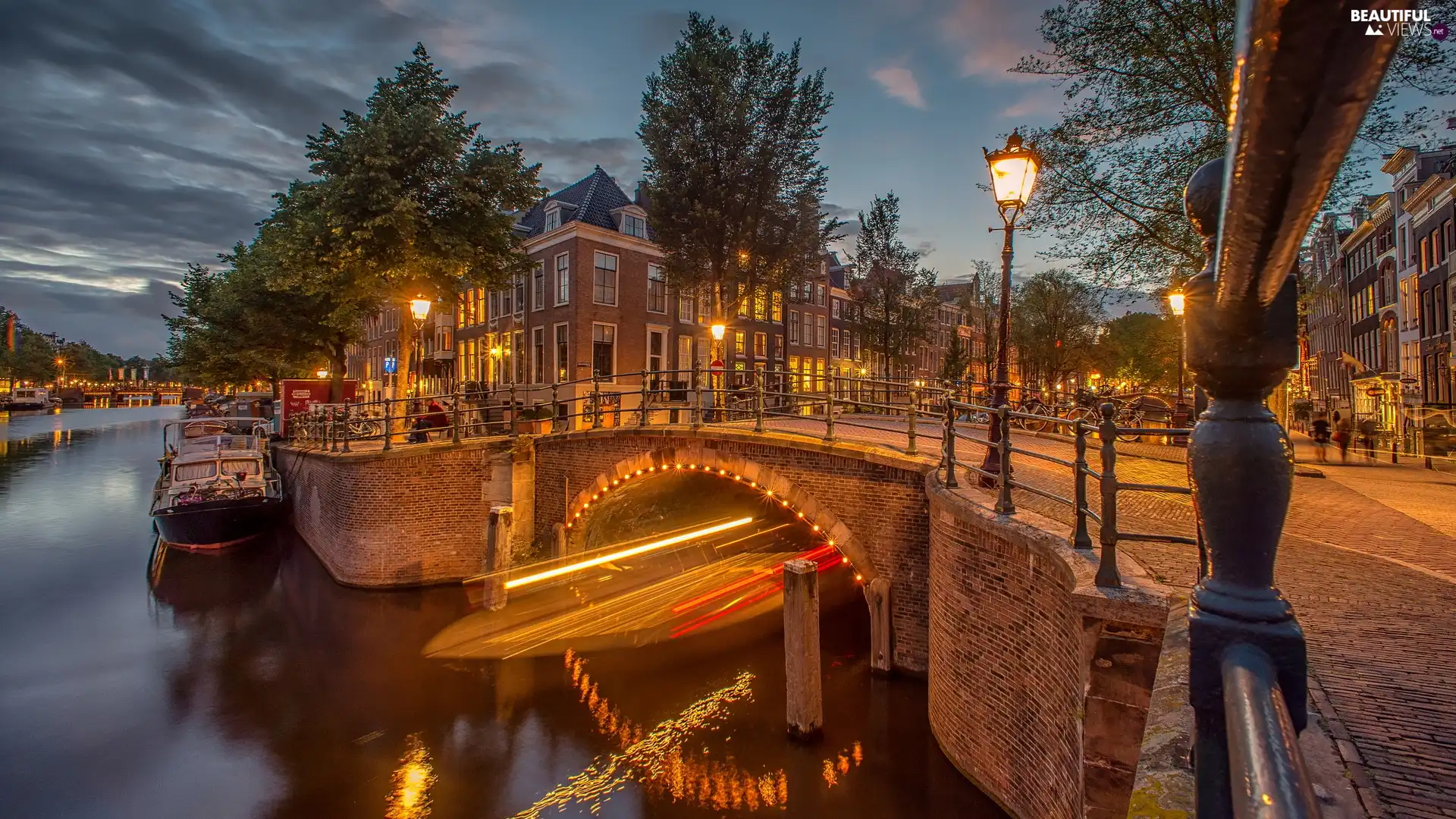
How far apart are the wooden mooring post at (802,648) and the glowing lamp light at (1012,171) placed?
4.88 metres

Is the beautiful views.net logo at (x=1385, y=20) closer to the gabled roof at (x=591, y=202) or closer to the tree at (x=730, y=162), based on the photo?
the tree at (x=730, y=162)

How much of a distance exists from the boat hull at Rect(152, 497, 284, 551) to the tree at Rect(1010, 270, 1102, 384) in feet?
125

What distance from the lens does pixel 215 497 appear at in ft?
59.5

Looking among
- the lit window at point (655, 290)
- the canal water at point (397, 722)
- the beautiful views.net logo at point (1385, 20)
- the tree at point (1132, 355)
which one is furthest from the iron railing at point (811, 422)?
the tree at point (1132, 355)

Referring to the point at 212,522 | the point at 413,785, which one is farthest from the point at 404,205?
the point at 413,785

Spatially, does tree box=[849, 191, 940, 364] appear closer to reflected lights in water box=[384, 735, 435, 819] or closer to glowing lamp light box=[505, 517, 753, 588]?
glowing lamp light box=[505, 517, 753, 588]

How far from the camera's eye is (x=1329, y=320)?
40.7m

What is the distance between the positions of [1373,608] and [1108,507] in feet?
5.94

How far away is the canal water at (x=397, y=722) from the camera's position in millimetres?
8023

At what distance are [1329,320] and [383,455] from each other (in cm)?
4993

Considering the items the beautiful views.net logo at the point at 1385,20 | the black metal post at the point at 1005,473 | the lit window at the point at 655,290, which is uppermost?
the lit window at the point at 655,290

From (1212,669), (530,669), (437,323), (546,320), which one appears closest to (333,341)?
(546,320)

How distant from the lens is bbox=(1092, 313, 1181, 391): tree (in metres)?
45.4

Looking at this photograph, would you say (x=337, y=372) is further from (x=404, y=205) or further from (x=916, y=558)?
(x=916, y=558)
